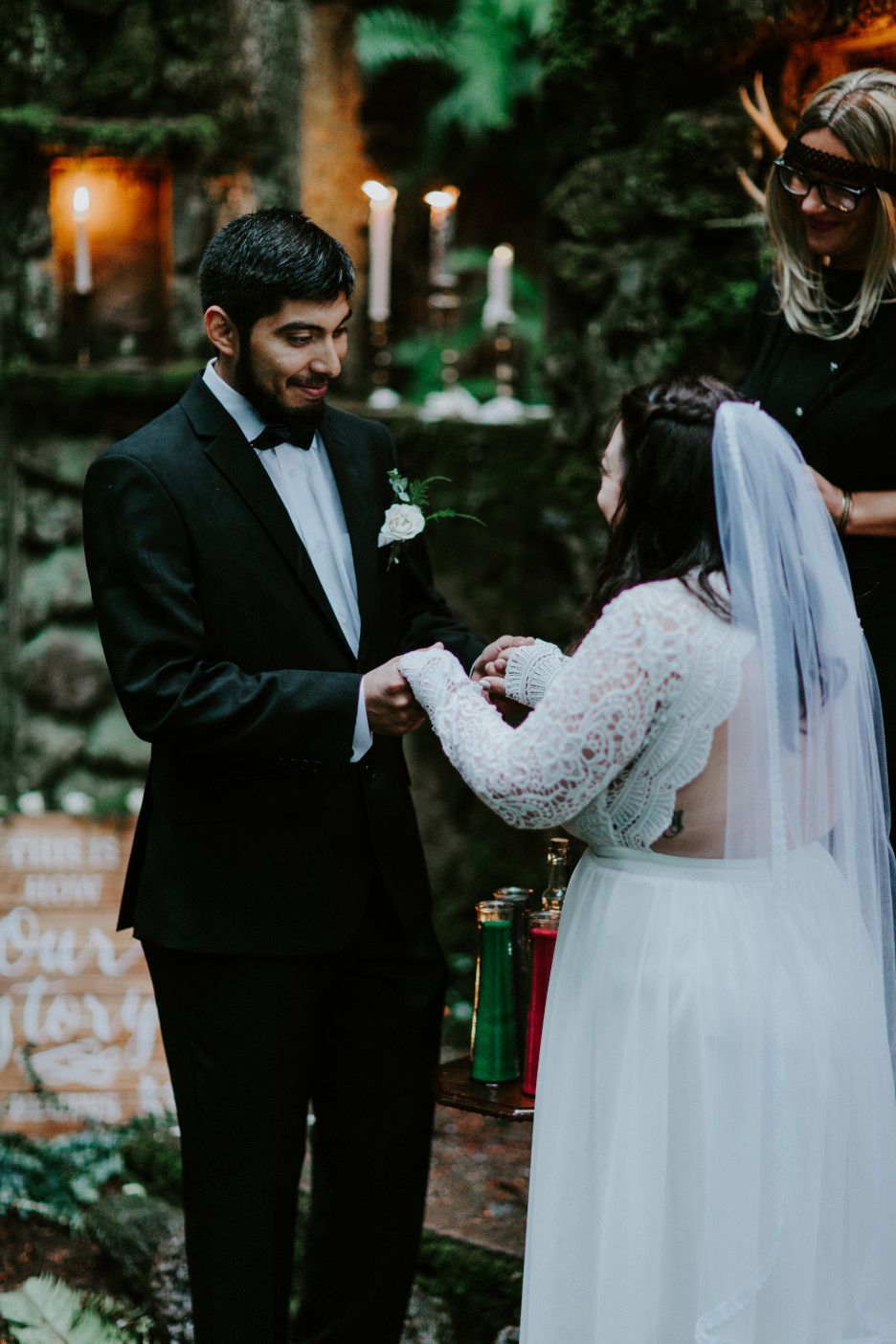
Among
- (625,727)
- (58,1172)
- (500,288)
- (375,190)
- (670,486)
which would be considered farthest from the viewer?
(500,288)

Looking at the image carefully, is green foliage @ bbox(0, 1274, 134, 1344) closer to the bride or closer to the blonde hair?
the bride

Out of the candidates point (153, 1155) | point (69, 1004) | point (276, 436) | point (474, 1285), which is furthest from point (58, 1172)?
point (276, 436)

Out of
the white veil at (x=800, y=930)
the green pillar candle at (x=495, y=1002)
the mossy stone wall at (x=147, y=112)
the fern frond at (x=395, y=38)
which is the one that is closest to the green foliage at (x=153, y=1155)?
the green pillar candle at (x=495, y=1002)

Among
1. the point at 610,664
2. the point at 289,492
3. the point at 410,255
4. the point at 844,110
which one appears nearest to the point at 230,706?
the point at 289,492

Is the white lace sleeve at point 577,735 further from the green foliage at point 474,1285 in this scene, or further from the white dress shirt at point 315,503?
the green foliage at point 474,1285

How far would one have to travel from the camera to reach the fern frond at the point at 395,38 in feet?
21.7

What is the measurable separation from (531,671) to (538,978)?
1.92ft

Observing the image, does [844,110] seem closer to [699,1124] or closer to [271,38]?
[699,1124]

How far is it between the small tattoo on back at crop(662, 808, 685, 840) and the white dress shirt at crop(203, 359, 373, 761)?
2.21 feet

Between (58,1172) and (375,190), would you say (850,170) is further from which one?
(58,1172)

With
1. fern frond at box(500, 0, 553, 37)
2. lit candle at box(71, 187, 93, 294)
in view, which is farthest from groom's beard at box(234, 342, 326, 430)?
fern frond at box(500, 0, 553, 37)

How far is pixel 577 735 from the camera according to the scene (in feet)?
6.16

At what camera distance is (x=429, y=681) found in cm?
220

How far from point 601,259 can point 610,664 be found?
2611 millimetres
